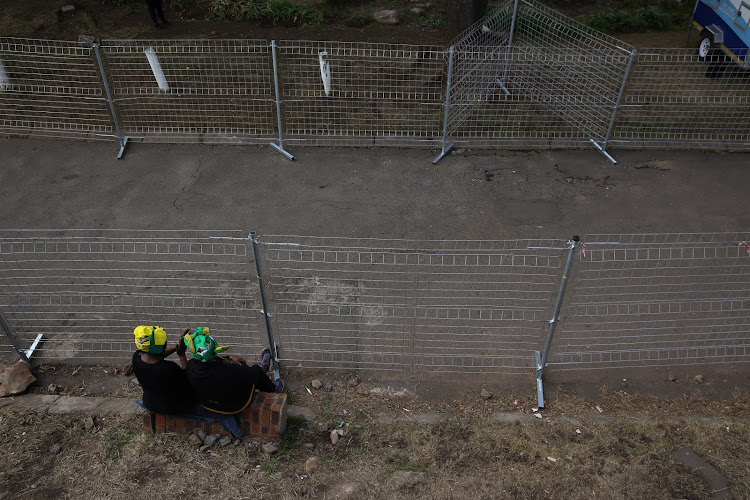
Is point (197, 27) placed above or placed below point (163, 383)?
below

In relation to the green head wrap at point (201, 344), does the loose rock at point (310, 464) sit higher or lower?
lower

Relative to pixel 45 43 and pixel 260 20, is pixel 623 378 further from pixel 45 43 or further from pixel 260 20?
pixel 45 43

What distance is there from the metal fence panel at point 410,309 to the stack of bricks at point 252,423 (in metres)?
0.89

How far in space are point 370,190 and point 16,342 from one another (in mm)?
4955

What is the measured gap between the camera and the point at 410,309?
21.4ft

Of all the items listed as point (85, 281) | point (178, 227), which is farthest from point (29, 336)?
point (178, 227)

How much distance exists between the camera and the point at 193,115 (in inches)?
401

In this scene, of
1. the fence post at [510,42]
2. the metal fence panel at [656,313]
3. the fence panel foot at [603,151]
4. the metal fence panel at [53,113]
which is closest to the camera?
the metal fence panel at [656,313]

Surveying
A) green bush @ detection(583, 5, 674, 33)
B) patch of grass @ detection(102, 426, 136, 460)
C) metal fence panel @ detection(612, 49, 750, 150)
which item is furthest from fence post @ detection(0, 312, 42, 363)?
green bush @ detection(583, 5, 674, 33)

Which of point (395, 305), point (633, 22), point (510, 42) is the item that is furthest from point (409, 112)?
point (633, 22)

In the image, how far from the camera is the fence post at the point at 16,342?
572 cm

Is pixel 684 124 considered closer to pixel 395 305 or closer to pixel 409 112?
pixel 409 112

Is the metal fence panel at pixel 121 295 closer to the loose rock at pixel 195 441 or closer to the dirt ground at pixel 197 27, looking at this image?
the loose rock at pixel 195 441

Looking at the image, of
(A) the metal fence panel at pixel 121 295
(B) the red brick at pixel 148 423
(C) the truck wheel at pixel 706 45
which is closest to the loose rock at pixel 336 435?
(A) the metal fence panel at pixel 121 295
